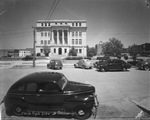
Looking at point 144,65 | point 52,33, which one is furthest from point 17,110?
point 52,33

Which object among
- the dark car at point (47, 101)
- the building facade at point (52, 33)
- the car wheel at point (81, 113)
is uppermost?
the building facade at point (52, 33)

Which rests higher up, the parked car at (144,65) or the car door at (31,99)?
the parked car at (144,65)

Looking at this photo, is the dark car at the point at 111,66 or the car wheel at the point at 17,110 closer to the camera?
the car wheel at the point at 17,110

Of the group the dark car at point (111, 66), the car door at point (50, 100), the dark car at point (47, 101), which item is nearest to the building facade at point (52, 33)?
the dark car at point (47, 101)

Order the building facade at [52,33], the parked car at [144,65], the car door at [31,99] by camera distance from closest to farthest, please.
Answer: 1. the car door at [31,99]
2. the building facade at [52,33]
3. the parked car at [144,65]

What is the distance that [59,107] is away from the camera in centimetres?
257

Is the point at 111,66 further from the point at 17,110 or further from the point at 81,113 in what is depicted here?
the point at 17,110

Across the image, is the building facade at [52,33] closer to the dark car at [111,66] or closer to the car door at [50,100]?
the car door at [50,100]

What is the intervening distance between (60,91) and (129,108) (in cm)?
203

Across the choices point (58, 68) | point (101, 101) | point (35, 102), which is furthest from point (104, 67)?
point (35, 102)

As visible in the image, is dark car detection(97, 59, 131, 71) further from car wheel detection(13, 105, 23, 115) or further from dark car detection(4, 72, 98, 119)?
car wheel detection(13, 105, 23, 115)

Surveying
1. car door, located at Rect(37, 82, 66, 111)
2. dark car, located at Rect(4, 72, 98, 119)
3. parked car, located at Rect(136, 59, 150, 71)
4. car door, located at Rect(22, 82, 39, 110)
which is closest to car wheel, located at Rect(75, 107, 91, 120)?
dark car, located at Rect(4, 72, 98, 119)

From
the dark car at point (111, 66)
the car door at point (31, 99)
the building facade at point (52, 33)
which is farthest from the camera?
the dark car at point (111, 66)

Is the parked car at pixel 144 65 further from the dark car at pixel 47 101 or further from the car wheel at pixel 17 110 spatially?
the car wheel at pixel 17 110
